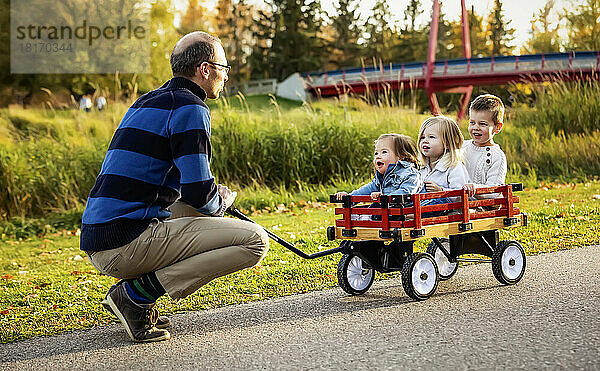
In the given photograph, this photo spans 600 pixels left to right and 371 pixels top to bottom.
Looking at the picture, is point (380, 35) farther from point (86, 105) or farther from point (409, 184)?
point (409, 184)

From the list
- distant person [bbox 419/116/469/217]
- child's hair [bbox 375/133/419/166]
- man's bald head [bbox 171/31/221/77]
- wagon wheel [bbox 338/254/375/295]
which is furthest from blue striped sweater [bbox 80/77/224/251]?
distant person [bbox 419/116/469/217]

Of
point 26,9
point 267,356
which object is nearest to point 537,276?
point 267,356

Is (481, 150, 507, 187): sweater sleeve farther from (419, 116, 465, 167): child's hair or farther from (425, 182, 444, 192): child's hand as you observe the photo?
(425, 182, 444, 192): child's hand

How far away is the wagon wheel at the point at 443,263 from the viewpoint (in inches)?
222

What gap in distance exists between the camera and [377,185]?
5266mm

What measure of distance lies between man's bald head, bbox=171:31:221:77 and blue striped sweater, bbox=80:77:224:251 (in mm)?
203

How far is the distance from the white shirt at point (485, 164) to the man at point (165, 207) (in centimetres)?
223

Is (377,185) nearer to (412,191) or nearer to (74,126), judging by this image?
(412,191)

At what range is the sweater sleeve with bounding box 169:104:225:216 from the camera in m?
3.95

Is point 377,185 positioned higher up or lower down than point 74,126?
lower down

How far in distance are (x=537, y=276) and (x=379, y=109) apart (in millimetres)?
9146

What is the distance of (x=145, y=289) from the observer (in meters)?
4.14

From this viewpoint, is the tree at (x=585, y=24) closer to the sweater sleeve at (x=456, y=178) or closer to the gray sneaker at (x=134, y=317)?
the sweater sleeve at (x=456, y=178)

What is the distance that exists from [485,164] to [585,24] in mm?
29330
